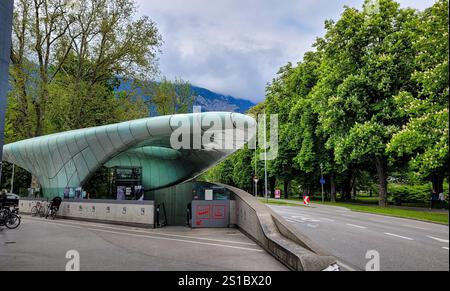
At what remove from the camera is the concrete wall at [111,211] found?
17.5 m

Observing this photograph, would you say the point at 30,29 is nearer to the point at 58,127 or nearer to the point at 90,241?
the point at 58,127

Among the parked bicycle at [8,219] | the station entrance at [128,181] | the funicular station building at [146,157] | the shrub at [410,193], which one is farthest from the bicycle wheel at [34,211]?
the shrub at [410,193]

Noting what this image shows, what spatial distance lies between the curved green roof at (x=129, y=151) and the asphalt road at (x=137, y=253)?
19.3 ft

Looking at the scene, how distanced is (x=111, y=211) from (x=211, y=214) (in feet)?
19.3

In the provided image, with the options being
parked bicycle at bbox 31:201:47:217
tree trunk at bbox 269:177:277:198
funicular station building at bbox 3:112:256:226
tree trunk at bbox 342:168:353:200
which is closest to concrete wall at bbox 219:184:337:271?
funicular station building at bbox 3:112:256:226

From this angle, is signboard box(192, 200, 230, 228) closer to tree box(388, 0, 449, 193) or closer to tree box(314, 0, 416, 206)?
tree box(314, 0, 416, 206)

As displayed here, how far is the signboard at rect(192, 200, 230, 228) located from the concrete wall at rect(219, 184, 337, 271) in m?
1.55

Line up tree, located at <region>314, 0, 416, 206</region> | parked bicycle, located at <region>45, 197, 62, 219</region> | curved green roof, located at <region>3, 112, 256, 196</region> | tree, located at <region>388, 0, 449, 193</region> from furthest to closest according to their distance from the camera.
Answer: parked bicycle, located at <region>45, 197, 62, 219</region> → curved green roof, located at <region>3, 112, 256, 196</region> → tree, located at <region>314, 0, 416, 206</region> → tree, located at <region>388, 0, 449, 193</region>

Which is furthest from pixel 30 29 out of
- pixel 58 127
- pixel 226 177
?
pixel 226 177

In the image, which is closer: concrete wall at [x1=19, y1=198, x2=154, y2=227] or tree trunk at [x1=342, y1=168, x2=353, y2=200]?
concrete wall at [x1=19, y1=198, x2=154, y2=227]

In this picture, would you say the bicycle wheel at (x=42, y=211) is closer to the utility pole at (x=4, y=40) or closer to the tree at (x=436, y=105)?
the utility pole at (x=4, y=40)

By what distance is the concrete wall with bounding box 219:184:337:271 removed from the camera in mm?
6473

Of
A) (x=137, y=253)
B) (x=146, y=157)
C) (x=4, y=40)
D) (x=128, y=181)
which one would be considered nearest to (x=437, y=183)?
(x=137, y=253)
